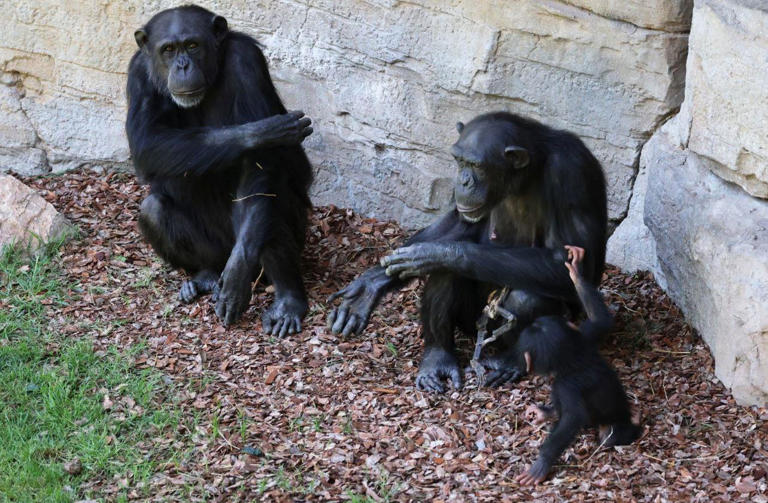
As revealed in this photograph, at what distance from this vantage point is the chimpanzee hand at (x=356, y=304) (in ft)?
20.8

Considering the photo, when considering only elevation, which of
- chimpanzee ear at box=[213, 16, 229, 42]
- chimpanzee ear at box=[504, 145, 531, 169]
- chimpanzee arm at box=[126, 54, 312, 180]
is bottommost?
chimpanzee arm at box=[126, 54, 312, 180]

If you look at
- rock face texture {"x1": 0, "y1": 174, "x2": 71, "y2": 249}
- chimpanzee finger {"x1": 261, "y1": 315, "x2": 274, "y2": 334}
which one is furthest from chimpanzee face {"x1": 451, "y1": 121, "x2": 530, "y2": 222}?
rock face texture {"x1": 0, "y1": 174, "x2": 71, "y2": 249}

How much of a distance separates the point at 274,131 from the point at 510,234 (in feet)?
5.36

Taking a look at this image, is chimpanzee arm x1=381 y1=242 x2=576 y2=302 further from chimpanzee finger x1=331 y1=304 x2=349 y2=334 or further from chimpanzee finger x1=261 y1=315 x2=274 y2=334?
chimpanzee finger x1=261 y1=315 x2=274 y2=334

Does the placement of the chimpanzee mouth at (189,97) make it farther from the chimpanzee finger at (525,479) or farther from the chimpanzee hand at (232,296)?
the chimpanzee finger at (525,479)

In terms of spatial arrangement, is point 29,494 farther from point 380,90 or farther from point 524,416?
point 380,90

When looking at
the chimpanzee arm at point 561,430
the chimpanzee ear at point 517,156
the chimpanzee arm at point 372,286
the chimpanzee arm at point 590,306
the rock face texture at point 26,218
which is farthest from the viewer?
the rock face texture at point 26,218

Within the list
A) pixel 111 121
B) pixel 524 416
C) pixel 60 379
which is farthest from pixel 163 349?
pixel 111 121

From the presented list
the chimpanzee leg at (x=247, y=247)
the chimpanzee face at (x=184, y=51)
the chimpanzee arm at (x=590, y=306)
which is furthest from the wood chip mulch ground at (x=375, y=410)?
the chimpanzee face at (x=184, y=51)

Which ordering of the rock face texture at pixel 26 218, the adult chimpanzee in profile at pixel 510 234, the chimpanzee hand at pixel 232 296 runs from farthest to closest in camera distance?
the rock face texture at pixel 26 218
the chimpanzee hand at pixel 232 296
the adult chimpanzee in profile at pixel 510 234

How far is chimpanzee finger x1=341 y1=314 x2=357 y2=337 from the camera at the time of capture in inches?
253

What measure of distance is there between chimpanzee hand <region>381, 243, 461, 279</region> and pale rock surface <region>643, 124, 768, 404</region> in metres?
1.41

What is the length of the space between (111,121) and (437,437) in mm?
4486

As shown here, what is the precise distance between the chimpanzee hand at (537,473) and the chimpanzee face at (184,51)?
323 centimetres
